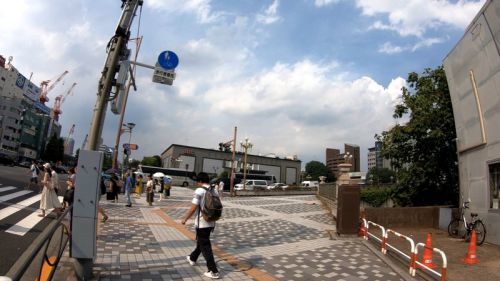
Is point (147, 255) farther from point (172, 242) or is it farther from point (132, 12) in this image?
point (132, 12)

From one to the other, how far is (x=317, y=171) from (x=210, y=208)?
369ft

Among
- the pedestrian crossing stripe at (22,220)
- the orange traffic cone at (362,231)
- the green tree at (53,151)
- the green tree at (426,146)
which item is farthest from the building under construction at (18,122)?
the orange traffic cone at (362,231)

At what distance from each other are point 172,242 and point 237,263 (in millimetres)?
2410

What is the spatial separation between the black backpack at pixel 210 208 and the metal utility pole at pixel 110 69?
6.34 feet

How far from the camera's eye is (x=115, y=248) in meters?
8.15

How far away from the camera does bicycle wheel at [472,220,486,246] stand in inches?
461

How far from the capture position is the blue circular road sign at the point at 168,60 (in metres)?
7.10

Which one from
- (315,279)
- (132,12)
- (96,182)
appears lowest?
(315,279)

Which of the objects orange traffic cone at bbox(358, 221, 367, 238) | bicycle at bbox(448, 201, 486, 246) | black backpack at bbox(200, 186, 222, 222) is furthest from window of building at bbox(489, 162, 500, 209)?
black backpack at bbox(200, 186, 222, 222)

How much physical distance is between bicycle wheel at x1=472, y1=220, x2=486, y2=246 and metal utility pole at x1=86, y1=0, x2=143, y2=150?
37.9 ft

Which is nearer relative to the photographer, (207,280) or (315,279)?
(207,280)

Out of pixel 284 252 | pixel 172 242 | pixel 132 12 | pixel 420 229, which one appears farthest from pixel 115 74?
pixel 420 229

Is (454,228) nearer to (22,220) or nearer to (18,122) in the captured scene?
(22,220)

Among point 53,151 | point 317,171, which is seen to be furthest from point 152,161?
point 317,171
